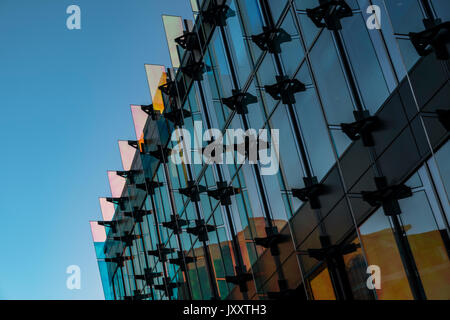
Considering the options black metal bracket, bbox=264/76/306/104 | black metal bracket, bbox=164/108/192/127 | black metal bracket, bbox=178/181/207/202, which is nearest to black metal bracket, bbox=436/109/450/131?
black metal bracket, bbox=264/76/306/104

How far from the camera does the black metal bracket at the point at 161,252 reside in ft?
116

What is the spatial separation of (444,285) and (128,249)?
34.9 m

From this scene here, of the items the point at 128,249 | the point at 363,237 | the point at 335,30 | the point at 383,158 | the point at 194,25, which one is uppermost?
the point at 194,25

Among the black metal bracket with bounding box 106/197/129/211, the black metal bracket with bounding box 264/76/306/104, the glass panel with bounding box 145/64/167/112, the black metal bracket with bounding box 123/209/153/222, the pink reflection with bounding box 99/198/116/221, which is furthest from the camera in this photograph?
the pink reflection with bounding box 99/198/116/221

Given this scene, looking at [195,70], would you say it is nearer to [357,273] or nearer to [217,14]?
[217,14]

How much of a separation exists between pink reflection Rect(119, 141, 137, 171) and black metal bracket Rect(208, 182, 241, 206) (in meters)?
17.3

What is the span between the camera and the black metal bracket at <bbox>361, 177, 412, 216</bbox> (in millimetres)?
15031

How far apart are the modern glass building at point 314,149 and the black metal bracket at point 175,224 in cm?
22

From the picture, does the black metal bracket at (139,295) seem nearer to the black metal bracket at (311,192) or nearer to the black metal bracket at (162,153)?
the black metal bracket at (162,153)

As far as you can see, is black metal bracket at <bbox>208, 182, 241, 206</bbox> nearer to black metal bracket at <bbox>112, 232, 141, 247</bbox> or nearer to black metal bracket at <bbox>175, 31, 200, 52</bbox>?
black metal bracket at <bbox>175, 31, 200, 52</bbox>

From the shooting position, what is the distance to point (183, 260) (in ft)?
107

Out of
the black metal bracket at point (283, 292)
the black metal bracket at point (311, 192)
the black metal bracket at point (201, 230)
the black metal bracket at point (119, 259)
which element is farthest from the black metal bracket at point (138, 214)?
the black metal bracket at point (311, 192)
